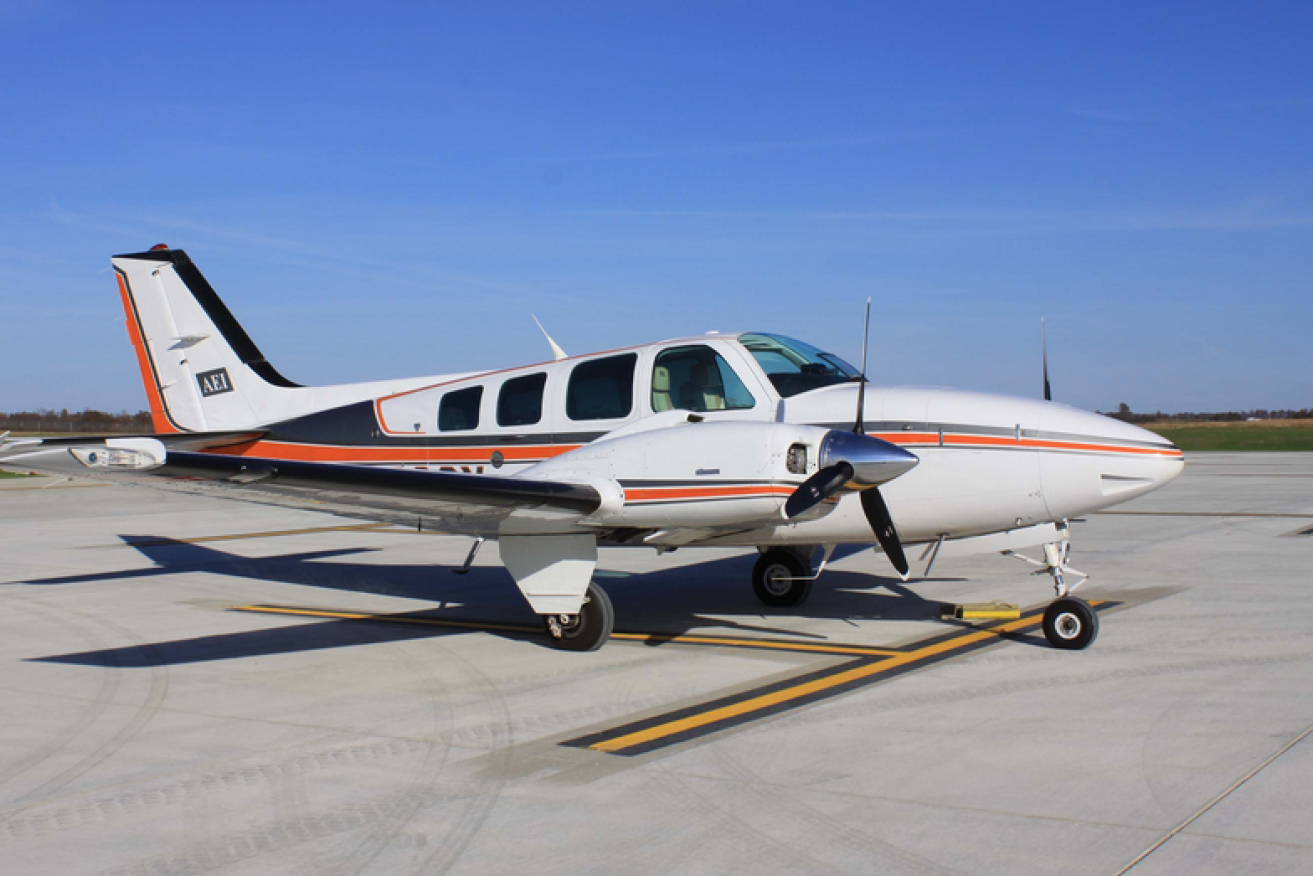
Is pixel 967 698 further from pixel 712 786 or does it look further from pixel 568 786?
pixel 568 786

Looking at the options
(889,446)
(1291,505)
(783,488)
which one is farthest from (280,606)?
(1291,505)

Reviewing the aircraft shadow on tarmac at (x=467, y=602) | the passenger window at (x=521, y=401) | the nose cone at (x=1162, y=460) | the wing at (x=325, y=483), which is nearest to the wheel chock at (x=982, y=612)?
the aircraft shadow on tarmac at (x=467, y=602)

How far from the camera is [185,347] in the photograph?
1310 cm

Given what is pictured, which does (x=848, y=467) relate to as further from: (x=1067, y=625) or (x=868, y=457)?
(x=1067, y=625)

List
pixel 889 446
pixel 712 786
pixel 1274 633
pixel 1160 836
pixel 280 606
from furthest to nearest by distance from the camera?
pixel 280 606
pixel 1274 633
pixel 889 446
pixel 712 786
pixel 1160 836

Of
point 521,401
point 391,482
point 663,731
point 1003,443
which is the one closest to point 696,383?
point 521,401

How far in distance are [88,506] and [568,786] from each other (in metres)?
25.2

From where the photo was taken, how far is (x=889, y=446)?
771 centimetres

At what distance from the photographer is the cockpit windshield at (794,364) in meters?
9.05

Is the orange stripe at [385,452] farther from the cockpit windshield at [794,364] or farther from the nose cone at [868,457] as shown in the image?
the nose cone at [868,457]

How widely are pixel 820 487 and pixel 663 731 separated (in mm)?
2176

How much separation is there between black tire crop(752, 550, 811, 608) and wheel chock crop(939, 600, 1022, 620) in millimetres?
1465

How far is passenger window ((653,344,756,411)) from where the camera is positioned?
355 inches

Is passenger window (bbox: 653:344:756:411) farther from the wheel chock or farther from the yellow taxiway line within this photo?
→ the wheel chock
